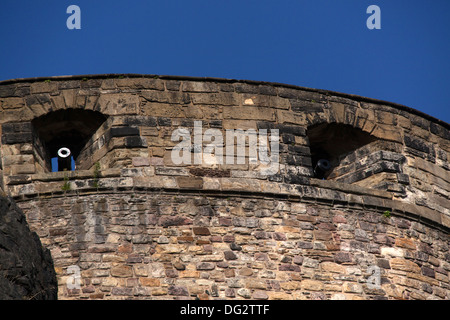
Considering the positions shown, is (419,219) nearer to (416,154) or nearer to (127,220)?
(416,154)

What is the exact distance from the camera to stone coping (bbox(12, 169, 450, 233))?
10898 mm

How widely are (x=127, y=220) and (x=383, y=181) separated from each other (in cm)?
287

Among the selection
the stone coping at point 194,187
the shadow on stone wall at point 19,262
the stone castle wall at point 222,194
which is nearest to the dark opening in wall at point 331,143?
the stone castle wall at point 222,194

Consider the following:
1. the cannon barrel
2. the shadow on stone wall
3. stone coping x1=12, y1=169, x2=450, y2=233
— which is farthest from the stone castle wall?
the shadow on stone wall

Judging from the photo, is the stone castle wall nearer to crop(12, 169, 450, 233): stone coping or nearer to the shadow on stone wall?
crop(12, 169, 450, 233): stone coping

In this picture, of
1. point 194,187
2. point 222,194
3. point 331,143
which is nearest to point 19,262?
point 194,187

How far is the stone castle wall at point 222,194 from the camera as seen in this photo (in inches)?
415

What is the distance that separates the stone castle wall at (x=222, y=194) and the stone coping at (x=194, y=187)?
0.01 metres

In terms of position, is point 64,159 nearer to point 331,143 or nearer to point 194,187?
point 194,187

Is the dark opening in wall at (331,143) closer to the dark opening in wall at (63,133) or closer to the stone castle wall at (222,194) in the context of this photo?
the stone castle wall at (222,194)

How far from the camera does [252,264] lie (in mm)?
10656

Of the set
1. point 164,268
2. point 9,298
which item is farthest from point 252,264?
point 9,298

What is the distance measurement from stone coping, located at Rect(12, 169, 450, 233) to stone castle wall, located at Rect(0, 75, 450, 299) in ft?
0.05

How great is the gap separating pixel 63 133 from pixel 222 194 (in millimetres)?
1893
